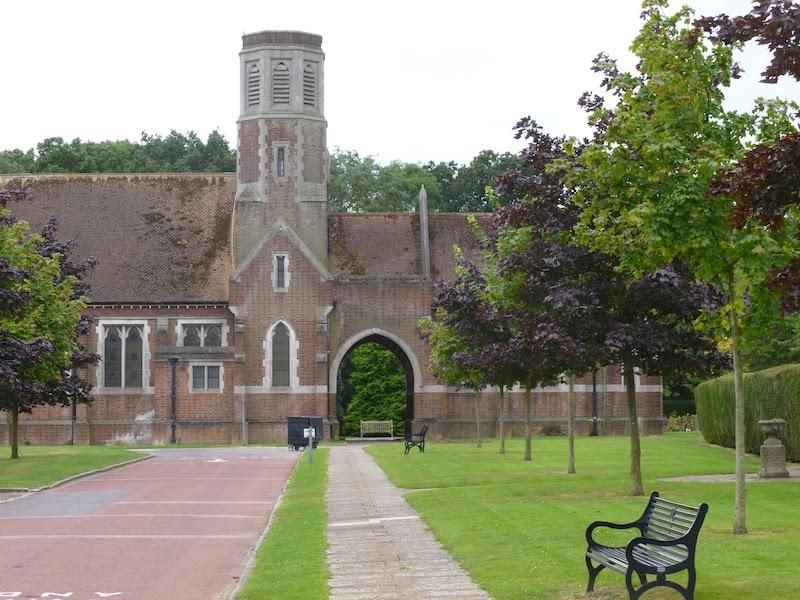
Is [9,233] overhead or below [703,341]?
overhead

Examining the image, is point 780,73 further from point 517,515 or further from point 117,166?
point 117,166

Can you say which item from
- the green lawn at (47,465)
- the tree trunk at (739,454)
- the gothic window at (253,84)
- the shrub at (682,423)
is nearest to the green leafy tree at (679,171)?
the tree trunk at (739,454)

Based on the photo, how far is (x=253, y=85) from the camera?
6166cm

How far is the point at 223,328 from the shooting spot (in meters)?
59.7

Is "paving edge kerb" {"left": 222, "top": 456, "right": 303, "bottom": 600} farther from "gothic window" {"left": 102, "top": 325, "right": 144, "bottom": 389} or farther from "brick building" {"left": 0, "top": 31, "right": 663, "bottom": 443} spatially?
"gothic window" {"left": 102, "top": 325, "right": 144, "bottom": 389}

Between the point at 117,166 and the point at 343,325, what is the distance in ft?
123

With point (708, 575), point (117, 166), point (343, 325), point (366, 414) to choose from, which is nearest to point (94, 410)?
point (343, 325)

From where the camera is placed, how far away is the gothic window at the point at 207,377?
58531 mm

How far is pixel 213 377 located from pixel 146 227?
8.38m

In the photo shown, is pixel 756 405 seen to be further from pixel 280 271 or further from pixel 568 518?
pixel 280 271

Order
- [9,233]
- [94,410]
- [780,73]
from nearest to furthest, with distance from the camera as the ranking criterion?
[780,73], [9,233], [94,410]

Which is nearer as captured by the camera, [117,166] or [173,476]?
[173,476]

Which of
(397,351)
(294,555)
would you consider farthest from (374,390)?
(294,555)

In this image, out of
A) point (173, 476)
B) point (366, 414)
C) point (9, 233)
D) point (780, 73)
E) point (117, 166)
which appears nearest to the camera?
point (780, 73)
